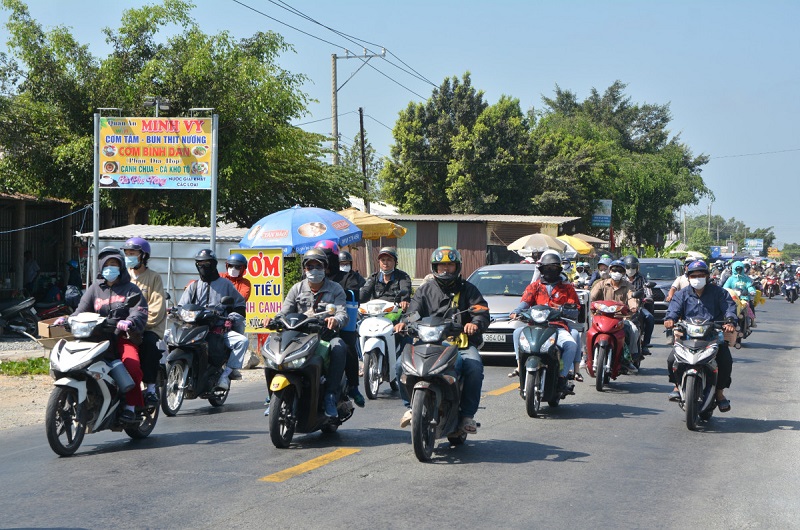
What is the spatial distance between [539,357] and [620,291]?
3991mm

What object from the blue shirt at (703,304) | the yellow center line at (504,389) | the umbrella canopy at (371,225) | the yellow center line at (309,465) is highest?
the umbrella canopy at (371,225)

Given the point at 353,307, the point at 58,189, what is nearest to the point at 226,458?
the point at 353,307

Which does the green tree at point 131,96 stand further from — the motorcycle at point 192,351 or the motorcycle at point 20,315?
the motorcycle at point 192,351

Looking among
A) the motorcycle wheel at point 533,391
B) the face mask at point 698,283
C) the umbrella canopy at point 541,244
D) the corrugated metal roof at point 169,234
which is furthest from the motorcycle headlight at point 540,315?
the umbrella canopy at point 541,244

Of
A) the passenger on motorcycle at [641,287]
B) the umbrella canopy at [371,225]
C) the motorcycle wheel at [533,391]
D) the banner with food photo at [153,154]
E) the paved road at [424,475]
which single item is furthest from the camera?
the umbrella canopy at [371,225]

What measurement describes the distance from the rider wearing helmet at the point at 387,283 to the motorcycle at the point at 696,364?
4211 millimetres

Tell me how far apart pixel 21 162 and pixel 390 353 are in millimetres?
14823

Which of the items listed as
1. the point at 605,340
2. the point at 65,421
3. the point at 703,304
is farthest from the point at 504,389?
the point at 65,421

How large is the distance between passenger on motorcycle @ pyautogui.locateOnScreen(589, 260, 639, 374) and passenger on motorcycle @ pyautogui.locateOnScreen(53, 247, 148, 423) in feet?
23.3

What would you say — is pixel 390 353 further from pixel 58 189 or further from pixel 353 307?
pixel 58 189

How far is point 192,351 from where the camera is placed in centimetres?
1048

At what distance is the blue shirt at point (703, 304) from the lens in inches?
399

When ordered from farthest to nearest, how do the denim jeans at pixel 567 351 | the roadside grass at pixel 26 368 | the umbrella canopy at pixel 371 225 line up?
the umbrella canopy at pixel 371 225
the roadside grass at pixel 26 368
the denim jeans at pixel 567 351

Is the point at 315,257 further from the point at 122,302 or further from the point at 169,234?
the point at 169,234
